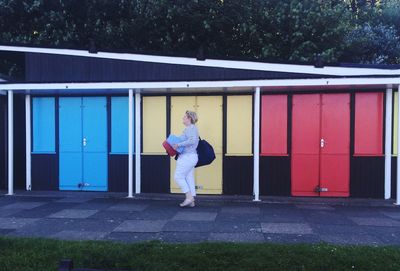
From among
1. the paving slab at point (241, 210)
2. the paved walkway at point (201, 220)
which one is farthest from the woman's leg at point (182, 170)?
the paving slab at point (241, 210)

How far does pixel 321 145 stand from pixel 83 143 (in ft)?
18.2

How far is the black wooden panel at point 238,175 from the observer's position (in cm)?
999

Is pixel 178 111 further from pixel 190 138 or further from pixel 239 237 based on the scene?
pixel 239 237

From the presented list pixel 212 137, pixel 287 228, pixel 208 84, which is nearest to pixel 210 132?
pixel 212 137

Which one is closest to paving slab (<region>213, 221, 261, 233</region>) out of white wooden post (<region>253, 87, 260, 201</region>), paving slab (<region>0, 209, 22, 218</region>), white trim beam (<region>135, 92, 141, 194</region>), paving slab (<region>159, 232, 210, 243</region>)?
paving slab (<region>159, 232, 210, 243</region>)

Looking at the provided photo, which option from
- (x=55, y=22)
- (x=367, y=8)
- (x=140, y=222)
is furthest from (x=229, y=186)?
(x=367, y=8)

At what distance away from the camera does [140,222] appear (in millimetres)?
7309

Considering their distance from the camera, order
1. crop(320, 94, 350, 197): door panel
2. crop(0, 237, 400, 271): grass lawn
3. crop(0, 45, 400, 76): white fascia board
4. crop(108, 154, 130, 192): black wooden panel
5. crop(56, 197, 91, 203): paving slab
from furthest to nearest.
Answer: crop(108, 154, 130, 192): black wooden panel → crop(320, 94, 350, 197): door panel → crop(56, 197, 91, 203): paving slab → crop(0, 45, 400, 76): white fascia board → crop(0, 237, 400, 271): grass lawn

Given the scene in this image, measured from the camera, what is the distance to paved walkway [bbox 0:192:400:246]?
21.0 ft

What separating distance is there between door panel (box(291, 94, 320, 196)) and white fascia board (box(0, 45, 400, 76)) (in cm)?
69

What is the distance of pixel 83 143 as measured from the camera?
10.5 metres

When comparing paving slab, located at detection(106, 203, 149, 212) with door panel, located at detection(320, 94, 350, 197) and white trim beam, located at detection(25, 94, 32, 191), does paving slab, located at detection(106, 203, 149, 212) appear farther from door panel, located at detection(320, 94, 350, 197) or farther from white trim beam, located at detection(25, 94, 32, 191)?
door panel, located at detection(320, 94, 350, 197)

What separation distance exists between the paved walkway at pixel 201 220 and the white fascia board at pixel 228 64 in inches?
109

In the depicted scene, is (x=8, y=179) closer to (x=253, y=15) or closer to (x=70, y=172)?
(x=70, y=172)
